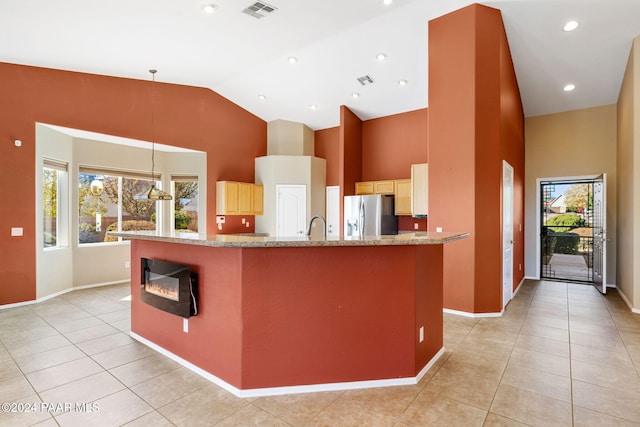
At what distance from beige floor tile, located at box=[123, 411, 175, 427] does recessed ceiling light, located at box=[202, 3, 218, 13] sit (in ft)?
12.9

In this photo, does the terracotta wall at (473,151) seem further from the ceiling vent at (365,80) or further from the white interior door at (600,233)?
the white interior door at (600,233)

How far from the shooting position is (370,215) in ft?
20.6

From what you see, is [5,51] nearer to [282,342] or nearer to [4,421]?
[4,421]

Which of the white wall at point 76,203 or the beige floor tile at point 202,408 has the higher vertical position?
the white wall at point 76,203

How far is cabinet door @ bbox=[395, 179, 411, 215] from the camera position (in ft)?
20.6

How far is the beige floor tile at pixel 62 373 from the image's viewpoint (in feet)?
8.09

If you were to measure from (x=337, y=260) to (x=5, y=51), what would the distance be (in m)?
5.07

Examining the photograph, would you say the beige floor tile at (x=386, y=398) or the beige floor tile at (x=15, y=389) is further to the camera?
the beige floor tile at (x=15, y=389)

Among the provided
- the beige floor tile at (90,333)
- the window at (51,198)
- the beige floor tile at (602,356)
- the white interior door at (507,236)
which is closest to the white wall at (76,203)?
the window at (51,198)

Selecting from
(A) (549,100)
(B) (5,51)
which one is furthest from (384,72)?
(B) (5,51)

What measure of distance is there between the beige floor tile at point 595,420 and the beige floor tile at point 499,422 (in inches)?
13.9

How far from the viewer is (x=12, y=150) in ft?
14.4

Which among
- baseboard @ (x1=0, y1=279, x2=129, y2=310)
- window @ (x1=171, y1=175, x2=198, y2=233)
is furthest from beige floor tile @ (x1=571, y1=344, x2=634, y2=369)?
baseboard @ (x1=0, y1=279, x2=129, y2=310)

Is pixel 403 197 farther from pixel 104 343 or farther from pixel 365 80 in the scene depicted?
pixel 104 343
